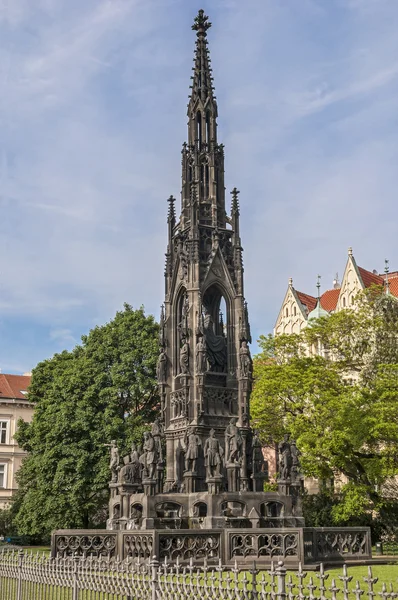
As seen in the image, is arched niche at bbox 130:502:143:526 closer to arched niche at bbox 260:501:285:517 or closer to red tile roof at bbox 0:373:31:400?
arched niche at bbox 260:501:285:517

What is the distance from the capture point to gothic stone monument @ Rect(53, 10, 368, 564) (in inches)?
690

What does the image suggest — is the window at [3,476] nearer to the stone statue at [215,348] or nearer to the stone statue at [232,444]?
the stone statue at [215,348]

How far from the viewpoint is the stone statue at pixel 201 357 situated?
22.1 meters

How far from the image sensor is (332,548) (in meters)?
18.7

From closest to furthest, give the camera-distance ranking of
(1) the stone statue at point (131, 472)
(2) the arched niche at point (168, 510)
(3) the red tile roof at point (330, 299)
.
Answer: (2) the arched niche at point (168, 510), (1) the stone statue at point (131, 472), (3) the red tile roof at point (330, 299)

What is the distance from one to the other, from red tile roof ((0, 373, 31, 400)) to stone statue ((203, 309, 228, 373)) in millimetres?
41335

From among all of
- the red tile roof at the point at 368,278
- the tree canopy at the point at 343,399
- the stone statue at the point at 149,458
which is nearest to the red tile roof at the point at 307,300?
the red tile roof at the point at 368,278

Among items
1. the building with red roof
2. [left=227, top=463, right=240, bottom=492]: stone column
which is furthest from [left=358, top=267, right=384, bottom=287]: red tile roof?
[left=227, top=463, right=240, bottom=492]: stone column

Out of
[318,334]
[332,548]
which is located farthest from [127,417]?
[332,548]

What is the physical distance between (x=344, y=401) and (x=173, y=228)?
13.7m

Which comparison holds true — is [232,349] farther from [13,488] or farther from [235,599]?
[13,488]

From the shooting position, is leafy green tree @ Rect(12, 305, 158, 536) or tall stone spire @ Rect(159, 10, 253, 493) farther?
leafy green tree @ Rect(12, 305, 158, 536)

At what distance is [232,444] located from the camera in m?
20.7

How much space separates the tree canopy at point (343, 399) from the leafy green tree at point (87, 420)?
6.54 m
